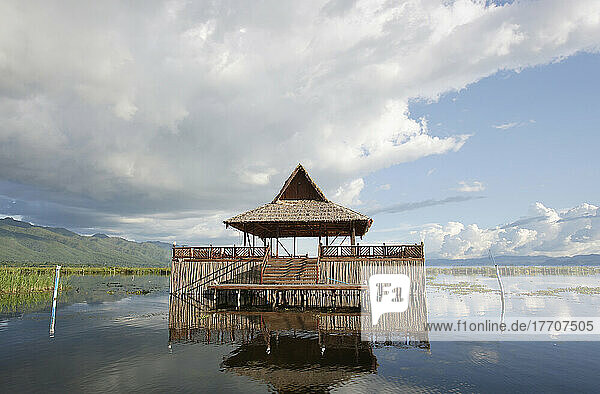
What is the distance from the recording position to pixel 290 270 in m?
23.5

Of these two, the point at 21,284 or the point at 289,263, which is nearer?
the point at 289,263

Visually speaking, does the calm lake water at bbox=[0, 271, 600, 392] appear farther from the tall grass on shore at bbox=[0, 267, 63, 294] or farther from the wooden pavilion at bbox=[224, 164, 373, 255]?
the tall grass on shore at bbox=[0, 267, 63, 294]

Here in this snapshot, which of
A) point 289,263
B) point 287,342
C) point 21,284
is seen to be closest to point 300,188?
point 289,263

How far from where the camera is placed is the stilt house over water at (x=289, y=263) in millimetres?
22438

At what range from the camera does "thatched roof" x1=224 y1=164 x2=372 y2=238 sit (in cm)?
2456

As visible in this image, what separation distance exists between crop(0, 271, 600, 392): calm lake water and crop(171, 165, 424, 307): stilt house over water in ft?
10.5

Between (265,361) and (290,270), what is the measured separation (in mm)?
11101

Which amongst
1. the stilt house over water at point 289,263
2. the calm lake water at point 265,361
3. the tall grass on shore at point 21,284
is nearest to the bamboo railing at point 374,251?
the stilt house over water at point 289,263

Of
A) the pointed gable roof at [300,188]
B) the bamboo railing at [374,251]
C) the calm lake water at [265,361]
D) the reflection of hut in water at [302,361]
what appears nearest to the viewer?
the calm lake water at [265,361]

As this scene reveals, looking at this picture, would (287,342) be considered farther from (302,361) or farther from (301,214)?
(301,214)

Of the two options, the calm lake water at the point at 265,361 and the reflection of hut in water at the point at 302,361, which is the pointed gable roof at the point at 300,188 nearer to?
the calm lake water at the point at 265,361

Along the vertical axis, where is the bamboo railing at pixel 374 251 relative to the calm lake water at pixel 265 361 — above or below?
above

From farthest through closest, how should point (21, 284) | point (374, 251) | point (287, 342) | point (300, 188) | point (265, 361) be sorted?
1. point (21, 284)
2. point (300, 188)
3. point (374, 251)
4. point (287, 342)
5. point (265, 361)

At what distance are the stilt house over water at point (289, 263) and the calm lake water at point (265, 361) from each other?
321 centimetres
